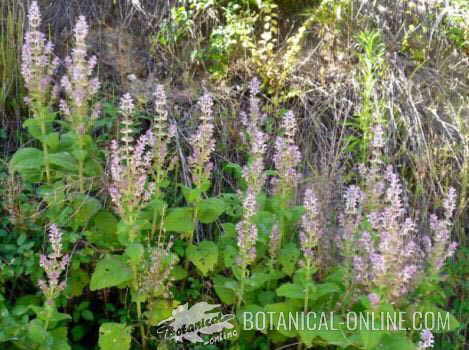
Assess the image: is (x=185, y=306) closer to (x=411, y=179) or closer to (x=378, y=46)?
(x=411, y=179)

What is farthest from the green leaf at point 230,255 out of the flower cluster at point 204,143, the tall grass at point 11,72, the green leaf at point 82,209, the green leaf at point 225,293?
the tall grass at point 11,72

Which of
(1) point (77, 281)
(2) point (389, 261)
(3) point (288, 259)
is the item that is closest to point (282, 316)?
(3) point (288, 259)

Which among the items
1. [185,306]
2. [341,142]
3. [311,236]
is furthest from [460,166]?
[185,306]

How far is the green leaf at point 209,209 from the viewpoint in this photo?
9.20 ft

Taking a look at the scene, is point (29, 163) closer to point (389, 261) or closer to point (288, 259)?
point (288, 259)

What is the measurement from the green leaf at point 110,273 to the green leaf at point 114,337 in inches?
7.2

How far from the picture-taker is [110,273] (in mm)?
2547

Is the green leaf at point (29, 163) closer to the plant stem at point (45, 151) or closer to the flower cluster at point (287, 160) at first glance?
the plant stem at point (45, 151)

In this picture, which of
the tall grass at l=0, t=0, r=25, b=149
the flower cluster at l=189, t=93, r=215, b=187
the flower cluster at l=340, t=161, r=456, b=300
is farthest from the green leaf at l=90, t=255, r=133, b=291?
the tall grass at l=0, t=0, r=25, b=149

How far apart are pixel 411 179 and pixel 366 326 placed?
1976 mm

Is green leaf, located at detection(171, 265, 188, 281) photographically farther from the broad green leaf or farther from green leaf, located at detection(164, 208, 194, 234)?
the broad green leaf

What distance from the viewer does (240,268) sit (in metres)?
2.69

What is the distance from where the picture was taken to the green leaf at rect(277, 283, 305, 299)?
2539mm

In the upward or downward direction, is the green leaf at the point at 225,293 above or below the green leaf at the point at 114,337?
above
